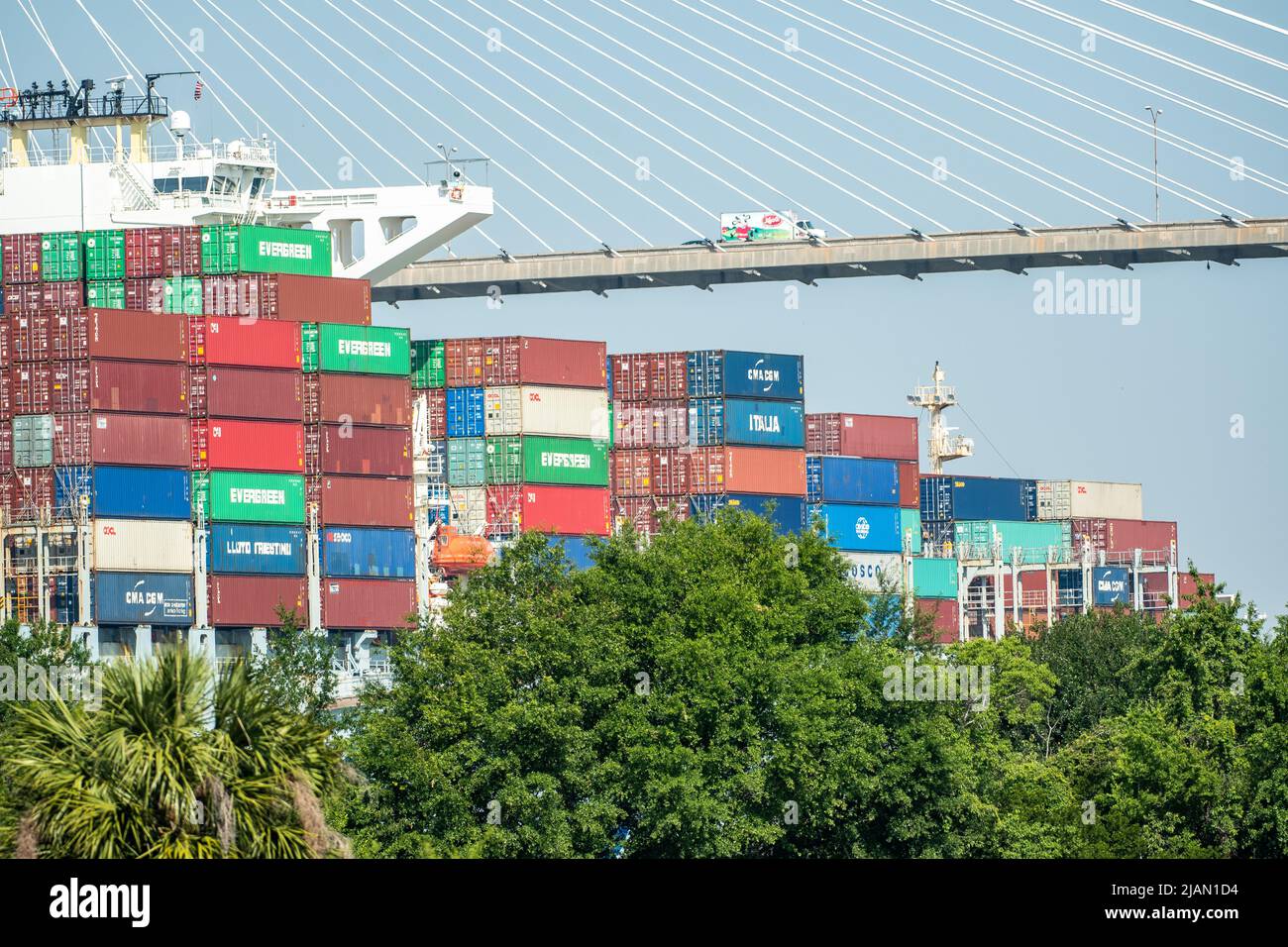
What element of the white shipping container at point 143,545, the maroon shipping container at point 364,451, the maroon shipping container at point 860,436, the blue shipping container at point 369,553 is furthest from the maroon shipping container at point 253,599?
the maroon shipping container at point 860,436

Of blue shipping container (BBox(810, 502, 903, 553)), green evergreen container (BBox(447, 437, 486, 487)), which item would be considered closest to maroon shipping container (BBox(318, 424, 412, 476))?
green evergreen container (BBox(447, 437, 486, 487))

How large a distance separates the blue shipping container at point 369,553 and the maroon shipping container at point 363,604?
33cm

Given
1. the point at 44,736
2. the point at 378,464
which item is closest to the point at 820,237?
the point at 378,464

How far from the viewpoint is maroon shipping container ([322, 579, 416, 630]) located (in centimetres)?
7175

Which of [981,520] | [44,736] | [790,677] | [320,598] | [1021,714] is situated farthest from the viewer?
[981,520]

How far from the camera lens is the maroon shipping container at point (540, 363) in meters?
81.8

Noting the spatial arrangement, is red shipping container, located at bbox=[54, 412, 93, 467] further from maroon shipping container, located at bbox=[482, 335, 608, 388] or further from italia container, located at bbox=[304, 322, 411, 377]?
maroon shipping container, located at bbox=[482, 335, 608, 388]

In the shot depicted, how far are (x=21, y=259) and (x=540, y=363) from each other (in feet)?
61.7

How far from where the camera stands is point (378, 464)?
74312 millimetres

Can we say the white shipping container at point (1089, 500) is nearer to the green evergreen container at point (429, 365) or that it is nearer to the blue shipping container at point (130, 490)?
the green evergreen container at point (429, 365)

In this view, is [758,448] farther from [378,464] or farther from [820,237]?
[820,237]

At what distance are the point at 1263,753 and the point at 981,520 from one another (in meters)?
67.8

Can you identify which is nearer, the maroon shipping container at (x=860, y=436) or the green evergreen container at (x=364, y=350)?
the green evergreen container at (x=364, y=350)

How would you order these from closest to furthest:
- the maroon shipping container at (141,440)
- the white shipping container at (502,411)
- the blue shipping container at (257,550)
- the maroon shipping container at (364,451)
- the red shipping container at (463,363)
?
the maroon shipping container at (141,440) < the blue shipping container at (257,550) < the maroon shipping container at (364,451) < the white shipping container at (502,411) < the red shipping container at (463,363)
